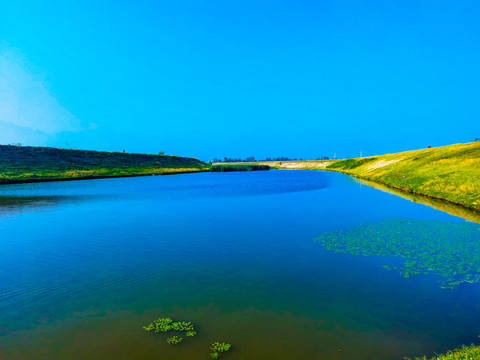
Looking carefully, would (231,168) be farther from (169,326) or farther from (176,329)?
(176,329)

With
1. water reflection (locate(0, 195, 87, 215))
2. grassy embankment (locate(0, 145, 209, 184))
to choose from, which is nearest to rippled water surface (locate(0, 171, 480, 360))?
water reflection (locate(0, 195, 87, 215))

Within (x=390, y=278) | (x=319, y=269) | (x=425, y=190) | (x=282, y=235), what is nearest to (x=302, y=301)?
(x=319, y=269)

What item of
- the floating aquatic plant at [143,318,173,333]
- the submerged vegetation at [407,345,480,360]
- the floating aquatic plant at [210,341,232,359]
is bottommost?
the floating aquatic plant at [210,341,232,359]

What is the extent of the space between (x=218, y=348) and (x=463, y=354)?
6.47 m

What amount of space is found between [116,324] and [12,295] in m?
5.78

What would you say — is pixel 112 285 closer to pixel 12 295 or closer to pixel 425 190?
pixel 12 295

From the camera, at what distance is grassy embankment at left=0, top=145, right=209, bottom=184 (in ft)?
263

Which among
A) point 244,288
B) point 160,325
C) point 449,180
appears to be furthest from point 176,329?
point 449,180

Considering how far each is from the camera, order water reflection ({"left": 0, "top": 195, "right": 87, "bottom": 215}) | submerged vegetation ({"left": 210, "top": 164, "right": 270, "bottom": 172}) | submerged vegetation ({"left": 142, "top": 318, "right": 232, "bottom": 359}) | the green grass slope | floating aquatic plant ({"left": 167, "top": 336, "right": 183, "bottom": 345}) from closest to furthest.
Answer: submerged vegetation ({"left": 142, "top": 318, "right": 232, "bottom": 359}), floating aquatic plant ({"left": 167, "top": 336, "right": 183, "bottom": 345}), water reflection ({"left": 0, "top": 195, "right": 87, "bottom": 215}), the green grass slope, submerged vegetation ({"left": 210, "top": 164, "right": 270, "bottom": 172})

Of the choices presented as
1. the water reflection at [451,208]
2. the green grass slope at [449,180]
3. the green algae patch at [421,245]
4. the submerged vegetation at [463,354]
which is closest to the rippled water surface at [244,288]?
the green algae patch at [421,245]

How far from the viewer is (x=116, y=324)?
31.8 feet

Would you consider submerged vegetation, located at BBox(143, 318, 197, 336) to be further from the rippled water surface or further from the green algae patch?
the green algae patch

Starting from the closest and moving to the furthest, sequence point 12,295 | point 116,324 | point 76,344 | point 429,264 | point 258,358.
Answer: point 258,358 < point 76,344 < point 116,324 < point 12,295 < point 429,264

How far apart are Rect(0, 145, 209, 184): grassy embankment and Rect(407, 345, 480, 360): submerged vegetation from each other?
89365mm
